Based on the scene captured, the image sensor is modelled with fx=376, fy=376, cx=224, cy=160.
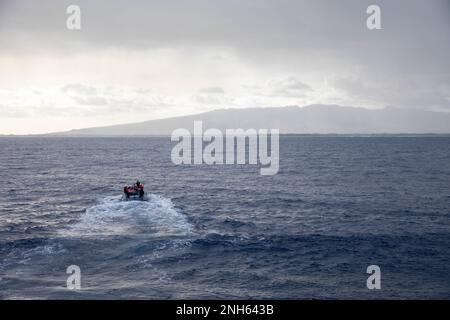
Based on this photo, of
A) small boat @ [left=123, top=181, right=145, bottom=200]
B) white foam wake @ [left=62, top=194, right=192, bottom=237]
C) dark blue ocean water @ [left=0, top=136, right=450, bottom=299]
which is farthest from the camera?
small boat @ [left=123, top=181, right=145, bottom=200]

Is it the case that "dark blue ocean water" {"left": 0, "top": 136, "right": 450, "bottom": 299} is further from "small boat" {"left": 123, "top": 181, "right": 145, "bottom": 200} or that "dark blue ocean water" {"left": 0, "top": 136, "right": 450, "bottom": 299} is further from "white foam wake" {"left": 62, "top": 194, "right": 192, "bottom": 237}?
"small boat" {"left": 123, "top": 181, "right": 145, "bottom": 200}

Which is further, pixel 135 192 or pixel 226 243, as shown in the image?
pixel 135 192

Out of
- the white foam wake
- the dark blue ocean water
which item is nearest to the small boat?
the white foam wake

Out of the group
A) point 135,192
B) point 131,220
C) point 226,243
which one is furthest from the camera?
point 135,192

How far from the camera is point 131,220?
42.4 m

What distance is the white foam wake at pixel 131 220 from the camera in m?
38.1

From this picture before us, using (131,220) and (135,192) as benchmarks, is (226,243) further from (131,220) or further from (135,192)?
(135,192)

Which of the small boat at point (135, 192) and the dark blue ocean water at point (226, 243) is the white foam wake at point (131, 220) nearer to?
the dark blue ocean water at point (226, 243)

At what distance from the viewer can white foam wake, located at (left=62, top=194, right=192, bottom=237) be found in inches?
1499

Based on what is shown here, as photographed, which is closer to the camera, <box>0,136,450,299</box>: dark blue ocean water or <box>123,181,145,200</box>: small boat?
<box>0,136,450,299</box>: dark blue ocean water

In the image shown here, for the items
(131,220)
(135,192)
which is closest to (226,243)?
(131,220)
